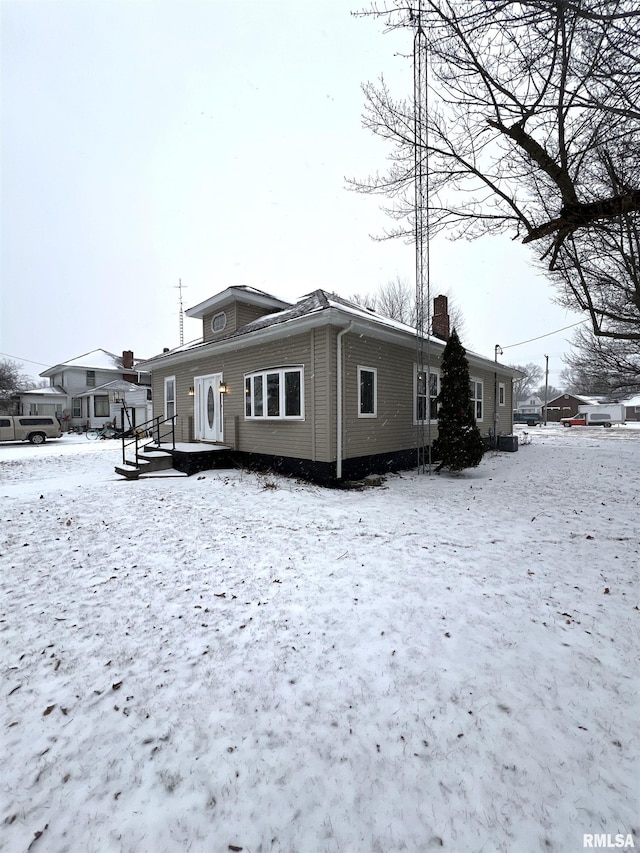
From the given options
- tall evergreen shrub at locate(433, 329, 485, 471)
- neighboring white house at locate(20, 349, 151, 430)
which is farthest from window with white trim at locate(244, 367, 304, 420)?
neighboring white house at locate(20, 349, 151, 430)

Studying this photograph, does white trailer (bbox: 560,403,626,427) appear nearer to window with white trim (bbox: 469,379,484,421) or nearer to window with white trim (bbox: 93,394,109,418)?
window with white trim (bbox: 469,379,484,421)

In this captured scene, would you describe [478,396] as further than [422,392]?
Yes

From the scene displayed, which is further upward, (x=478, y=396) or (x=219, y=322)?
(x=219, y=322)

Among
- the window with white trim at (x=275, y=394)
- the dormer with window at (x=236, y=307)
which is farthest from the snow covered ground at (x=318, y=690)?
the dormer with window at (x=236, y=307)

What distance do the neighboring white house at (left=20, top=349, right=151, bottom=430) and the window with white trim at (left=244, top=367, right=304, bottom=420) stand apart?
69.0 feet

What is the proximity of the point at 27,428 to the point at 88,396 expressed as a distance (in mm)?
9697

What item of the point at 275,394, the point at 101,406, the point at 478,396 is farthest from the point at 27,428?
the point at 478,396

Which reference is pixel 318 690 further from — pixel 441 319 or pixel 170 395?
pixel 441 319

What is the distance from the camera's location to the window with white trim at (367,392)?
367 inches

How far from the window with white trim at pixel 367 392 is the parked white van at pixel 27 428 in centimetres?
1960

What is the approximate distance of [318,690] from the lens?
2.50 metres

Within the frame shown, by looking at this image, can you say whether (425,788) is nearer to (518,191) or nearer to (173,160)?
(518,191)

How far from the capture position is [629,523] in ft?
19.4

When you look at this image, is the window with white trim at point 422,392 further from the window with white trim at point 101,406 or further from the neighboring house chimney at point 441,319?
the window with white trim at point 101,406
